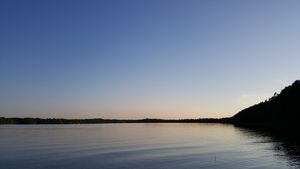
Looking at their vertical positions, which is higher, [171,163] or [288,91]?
[288,91]

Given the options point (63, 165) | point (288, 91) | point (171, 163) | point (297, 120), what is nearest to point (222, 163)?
point (171, 163)

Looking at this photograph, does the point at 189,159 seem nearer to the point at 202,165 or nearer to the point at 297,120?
the point at 202,165

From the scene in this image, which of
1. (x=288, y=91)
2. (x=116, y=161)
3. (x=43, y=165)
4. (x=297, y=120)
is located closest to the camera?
(x=43, y=165)

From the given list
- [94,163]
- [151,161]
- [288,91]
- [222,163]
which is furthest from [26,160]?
[288,91]

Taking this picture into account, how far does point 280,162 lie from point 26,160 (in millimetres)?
35964

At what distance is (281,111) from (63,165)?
16393cm

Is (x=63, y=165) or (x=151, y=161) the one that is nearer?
(x=63, y=165)

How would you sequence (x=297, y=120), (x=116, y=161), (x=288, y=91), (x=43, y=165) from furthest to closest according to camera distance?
(x=288, y=91), (x=297, y=120), (x=116, y=161), (x=43, y=165)

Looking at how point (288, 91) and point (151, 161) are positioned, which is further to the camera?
point (288, 91)

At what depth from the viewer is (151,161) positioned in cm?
5734

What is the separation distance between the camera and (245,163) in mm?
54656

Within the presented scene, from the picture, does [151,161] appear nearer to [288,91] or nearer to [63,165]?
[63,165]

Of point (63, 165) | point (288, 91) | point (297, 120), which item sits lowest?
point (63, 165)

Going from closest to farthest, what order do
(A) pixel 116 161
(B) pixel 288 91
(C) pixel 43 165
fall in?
1. (C) pixel 43 165
2. (A) pixel 116 161
3. (B) pixel 288 91
